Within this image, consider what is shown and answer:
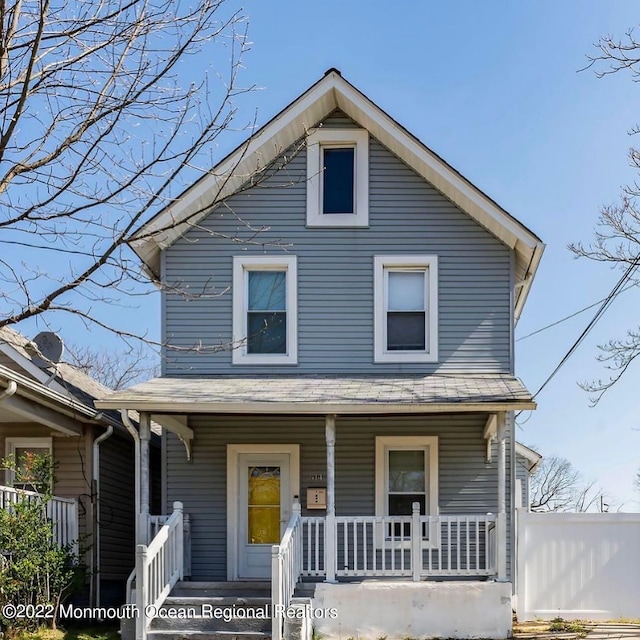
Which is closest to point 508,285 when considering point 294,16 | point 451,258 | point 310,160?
point 451,258

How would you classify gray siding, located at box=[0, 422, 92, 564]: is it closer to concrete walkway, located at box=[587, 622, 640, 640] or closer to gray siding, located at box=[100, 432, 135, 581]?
gray siding, located at box=[100, 432, 135, 581]

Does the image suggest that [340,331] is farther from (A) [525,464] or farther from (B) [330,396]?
(A) [525,464]

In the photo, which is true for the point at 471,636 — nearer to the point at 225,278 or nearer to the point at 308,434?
the point at 308,434

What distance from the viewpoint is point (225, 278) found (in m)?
13.2

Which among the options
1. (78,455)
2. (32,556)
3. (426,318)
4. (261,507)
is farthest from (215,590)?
(426,318)

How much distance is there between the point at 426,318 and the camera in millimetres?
13117

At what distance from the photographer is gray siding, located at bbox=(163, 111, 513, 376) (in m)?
13.0

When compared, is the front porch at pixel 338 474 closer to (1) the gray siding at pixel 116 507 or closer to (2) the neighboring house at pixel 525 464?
(1) the gray siding at pixel 116 507

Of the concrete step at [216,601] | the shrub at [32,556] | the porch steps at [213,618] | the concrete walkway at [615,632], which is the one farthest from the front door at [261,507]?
the concrete walkway at [615,632]

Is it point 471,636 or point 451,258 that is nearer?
point 471,636

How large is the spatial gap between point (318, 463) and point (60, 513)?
11.7 ft

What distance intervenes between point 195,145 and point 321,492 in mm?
7021

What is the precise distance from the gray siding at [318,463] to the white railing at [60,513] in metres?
1.40

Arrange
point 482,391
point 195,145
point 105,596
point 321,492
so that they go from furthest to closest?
point 105,596 → point 321,492 → point 482,391 → point 195,145
